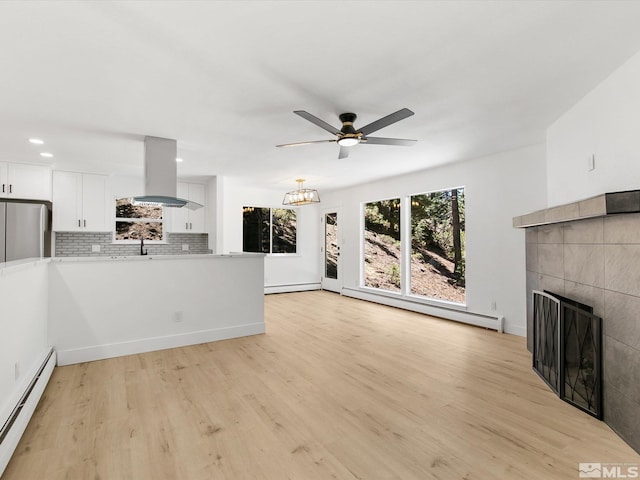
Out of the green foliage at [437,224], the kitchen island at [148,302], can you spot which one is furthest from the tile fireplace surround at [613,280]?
the kitchen island at [148,302]

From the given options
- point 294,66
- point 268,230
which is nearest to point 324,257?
point 268,230

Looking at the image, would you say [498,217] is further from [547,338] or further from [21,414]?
[21,414]

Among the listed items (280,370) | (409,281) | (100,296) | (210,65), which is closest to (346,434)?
(280,370)

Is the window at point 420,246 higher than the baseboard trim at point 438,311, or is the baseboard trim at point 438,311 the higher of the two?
the window at point 420,246

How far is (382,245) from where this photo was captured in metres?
6.79

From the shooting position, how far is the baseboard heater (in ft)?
5.85

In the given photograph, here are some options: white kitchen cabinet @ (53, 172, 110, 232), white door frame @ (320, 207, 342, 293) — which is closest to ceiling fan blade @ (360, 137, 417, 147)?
white door frame @ (320, 207, 342, 293)

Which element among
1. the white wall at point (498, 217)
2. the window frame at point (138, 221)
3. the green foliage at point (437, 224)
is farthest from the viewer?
the window frame at point (138, 221)

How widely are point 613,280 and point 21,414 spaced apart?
3.91 metres

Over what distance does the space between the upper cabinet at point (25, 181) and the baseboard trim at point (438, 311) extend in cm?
585

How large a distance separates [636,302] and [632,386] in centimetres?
50

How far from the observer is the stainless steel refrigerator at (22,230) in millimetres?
4613

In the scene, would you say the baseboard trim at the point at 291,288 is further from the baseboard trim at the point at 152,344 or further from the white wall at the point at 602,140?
the white wall at the point at 602,140

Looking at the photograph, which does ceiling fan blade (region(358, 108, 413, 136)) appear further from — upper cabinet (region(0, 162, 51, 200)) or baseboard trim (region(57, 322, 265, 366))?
upper cabinet (region(0, 162, 51, 200))
